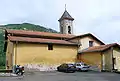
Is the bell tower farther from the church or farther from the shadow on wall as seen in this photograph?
the shadow on wall

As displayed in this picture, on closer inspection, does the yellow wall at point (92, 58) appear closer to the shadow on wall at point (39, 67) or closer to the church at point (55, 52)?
the church at point (55, 52)

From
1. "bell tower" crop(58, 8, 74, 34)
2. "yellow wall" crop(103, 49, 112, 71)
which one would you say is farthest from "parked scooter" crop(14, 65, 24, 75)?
"bell tower" crop(58, 8, 74, 34)

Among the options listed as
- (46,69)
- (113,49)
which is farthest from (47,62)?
(113,49)

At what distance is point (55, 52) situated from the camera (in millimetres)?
35844

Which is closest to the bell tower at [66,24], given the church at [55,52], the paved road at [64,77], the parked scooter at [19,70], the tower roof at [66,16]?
the tower roof at [66,16]

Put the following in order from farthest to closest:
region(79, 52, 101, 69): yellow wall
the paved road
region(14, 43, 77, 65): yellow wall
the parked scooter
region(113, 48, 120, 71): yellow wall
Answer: region(113, 48, 120, 71): yellow wall → region(79, 52, 101, 69): yellow wall → region(14, 43, 77, 65): yellow wall → the parked scooter → the paved road

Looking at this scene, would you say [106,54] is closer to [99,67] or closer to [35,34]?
[99,67]

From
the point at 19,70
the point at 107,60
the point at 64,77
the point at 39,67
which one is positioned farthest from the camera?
the point at 107,60

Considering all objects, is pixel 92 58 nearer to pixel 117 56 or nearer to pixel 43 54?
pixel 117 56

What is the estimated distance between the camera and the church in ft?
109

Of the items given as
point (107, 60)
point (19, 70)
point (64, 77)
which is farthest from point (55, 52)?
point (64, 77)

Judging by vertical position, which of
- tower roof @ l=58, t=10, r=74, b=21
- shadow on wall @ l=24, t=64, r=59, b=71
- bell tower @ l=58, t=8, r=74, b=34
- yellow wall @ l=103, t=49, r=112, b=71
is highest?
tower roof @ l=58, t=10, r=74, b=21

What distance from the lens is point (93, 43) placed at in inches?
1633

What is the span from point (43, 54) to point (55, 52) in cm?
211
